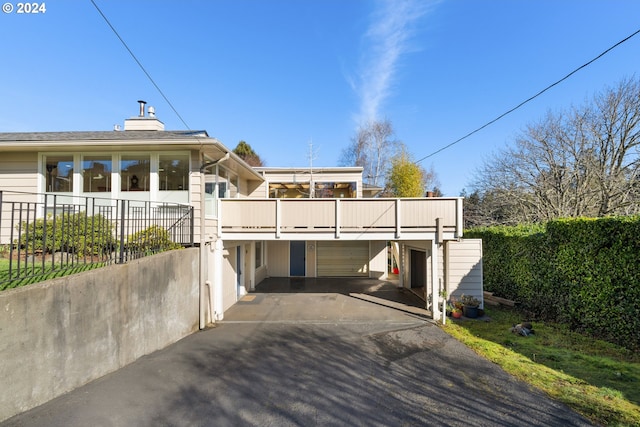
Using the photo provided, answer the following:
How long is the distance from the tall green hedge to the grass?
479mm

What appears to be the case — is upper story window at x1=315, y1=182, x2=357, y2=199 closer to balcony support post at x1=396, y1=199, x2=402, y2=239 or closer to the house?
the house

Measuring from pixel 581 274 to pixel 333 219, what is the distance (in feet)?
19.4

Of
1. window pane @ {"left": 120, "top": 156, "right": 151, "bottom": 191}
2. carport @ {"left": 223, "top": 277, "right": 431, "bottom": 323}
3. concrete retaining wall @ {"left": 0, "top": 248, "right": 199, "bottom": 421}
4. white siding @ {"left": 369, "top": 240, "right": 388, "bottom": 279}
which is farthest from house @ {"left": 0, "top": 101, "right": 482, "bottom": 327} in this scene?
white siding @ {"left": 369, "top": 240, "right": 388, "bottom": 279}

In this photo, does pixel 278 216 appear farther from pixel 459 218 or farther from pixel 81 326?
pixel 459 218

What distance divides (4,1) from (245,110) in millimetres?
7831

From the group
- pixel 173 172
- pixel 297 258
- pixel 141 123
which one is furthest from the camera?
pixel 297 258

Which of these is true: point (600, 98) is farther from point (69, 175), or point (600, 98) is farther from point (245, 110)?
point (69, 175)

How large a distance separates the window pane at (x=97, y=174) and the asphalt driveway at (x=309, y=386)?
4740 mm

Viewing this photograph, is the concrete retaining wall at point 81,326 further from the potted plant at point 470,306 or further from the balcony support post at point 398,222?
the potted plant at point 470,306

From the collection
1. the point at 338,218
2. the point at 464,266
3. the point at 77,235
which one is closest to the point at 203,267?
the point at 77,235

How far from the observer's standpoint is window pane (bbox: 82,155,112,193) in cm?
741

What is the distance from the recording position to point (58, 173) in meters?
7.48

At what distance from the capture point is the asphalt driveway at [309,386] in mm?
3393
